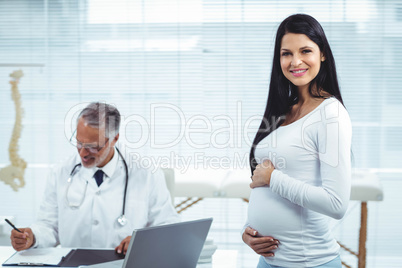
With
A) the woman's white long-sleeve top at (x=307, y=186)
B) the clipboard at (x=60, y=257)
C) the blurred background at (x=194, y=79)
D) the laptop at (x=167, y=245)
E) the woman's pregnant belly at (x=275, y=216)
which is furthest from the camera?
the blurred background at (x=194, y=79)

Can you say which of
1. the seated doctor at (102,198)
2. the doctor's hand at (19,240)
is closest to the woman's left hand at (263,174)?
the seated doctor at (102,198)

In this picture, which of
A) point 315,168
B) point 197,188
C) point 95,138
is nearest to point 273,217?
point 315,168

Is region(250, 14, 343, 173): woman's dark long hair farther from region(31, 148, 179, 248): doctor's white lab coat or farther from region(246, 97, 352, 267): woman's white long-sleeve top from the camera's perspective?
region(31, 148, 179, 248): doctor's white lab coat

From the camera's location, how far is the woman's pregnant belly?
1.41 metres

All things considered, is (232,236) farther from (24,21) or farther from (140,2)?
(24,21)

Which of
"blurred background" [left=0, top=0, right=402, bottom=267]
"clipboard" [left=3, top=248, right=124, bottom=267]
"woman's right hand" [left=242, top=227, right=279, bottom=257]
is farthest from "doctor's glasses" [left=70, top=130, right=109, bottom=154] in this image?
"blurred background" [left=0, top=0, right=402, bottom=267]

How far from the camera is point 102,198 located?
197cm

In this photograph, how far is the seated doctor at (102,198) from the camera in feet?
6.35

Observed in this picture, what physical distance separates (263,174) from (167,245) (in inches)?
13.8

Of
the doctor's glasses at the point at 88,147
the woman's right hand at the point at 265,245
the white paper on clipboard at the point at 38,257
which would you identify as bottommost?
the white paper on clipboard at the point at 38,257

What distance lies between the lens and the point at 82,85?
3.66 m

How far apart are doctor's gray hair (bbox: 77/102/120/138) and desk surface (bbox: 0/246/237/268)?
1.76ft

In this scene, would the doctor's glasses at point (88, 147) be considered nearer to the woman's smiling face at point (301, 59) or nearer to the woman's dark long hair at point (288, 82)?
the woman's dark long hair at point (288, 82)

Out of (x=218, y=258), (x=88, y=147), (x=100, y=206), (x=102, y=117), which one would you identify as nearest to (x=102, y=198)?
(x=100, y=206)
